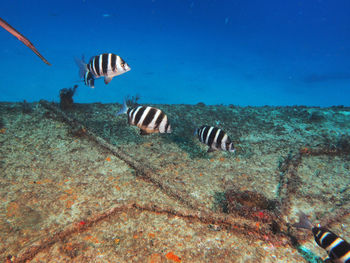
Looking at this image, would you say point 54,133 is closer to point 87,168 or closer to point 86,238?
point 87,168

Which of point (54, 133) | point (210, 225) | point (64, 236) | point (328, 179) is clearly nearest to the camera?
point (64, 236)

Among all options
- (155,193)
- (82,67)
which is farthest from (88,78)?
(155,193)

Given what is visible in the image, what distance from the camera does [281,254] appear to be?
9.84ft

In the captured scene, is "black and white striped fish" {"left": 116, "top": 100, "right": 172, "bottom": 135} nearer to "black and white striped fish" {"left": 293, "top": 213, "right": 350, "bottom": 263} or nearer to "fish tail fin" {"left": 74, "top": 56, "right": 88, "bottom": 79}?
"fish tail fin" {"left": 74, "top": 56, "right": 88, "bottom": 79}

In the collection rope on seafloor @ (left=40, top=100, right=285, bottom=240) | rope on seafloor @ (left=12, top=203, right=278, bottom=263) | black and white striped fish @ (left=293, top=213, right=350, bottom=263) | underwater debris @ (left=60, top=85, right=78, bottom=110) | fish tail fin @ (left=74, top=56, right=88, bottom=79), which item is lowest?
rope on seafloor @ (left=12, top=203, right=278, bottom=263)

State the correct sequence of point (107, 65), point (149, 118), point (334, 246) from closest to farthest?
point (334, 246) → point (149, 118) → point (107, 65)

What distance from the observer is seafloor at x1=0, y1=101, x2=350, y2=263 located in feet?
9.65

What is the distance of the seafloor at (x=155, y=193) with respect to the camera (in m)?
2.94

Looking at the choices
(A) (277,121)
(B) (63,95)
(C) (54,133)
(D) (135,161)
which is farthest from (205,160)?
(B) (63,95)

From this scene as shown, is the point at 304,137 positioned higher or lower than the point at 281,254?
higher

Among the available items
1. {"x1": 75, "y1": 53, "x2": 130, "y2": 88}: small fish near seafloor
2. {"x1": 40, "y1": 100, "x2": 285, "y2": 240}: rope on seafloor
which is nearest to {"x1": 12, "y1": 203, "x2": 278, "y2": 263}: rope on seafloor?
{"x1": 40, "y1": 100, "x2": 285, "y2": 240}: rope on seafloor

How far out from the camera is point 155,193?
4.00m

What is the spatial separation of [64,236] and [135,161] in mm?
2122

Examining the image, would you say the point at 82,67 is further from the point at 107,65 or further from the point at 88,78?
the point at 107,65
